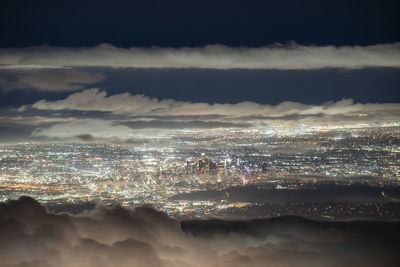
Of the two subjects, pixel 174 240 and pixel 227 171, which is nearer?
pixel 174 240

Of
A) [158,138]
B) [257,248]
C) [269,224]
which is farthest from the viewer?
[158,138]

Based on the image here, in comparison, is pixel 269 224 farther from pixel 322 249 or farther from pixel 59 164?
pixel 59 164

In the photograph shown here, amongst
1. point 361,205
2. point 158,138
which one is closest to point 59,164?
point 158,138

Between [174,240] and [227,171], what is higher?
[227,171]

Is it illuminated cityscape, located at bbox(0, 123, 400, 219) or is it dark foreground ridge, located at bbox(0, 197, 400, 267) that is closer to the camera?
dark foreground ridge, located at bbox(0, 197, 400, 267)

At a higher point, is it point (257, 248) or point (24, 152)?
point (24, 152)

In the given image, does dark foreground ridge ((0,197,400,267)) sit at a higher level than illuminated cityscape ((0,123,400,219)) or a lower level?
lower

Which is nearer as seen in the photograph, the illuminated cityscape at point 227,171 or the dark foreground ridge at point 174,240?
the dark foreground ridge at point 174,240

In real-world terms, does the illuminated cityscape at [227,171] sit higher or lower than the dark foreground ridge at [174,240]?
higher
